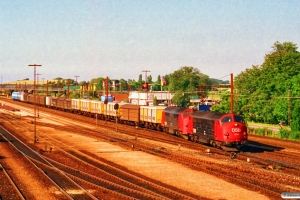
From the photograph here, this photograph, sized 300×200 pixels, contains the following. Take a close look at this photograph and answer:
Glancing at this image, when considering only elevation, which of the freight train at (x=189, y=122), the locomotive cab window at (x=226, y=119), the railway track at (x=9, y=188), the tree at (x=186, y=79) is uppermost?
the tree at (x=186, y=79)

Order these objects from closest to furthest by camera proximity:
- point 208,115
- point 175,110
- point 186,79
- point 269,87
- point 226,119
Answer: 1. point 226,119
2. point 208,115
3. point 175,110
4. point 269,87
5. point 186,79

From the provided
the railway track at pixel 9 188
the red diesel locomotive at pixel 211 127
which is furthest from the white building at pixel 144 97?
the railway track at pixel 9 188

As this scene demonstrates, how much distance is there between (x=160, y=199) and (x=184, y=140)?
1135 inches

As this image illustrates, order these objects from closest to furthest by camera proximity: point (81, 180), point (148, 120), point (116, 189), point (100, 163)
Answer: point (116, 189) < point (81, 180) < point (100, 163) < point (148, 120)

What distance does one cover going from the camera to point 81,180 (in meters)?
25.7

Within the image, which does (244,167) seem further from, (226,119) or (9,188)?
(9,188)

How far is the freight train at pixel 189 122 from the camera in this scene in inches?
1442

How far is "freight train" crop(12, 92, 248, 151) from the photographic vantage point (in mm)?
36625

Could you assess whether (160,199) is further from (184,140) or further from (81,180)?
(184,140)

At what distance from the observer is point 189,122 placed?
45906 millimetres

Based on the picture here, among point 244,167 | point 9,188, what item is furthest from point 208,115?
point 9,188

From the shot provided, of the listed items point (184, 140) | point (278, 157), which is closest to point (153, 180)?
point (278, 157)

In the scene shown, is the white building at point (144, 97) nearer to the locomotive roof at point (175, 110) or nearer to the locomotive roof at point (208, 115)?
the locomotive roof at point (175, 110)

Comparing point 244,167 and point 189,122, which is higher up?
point 189,122
